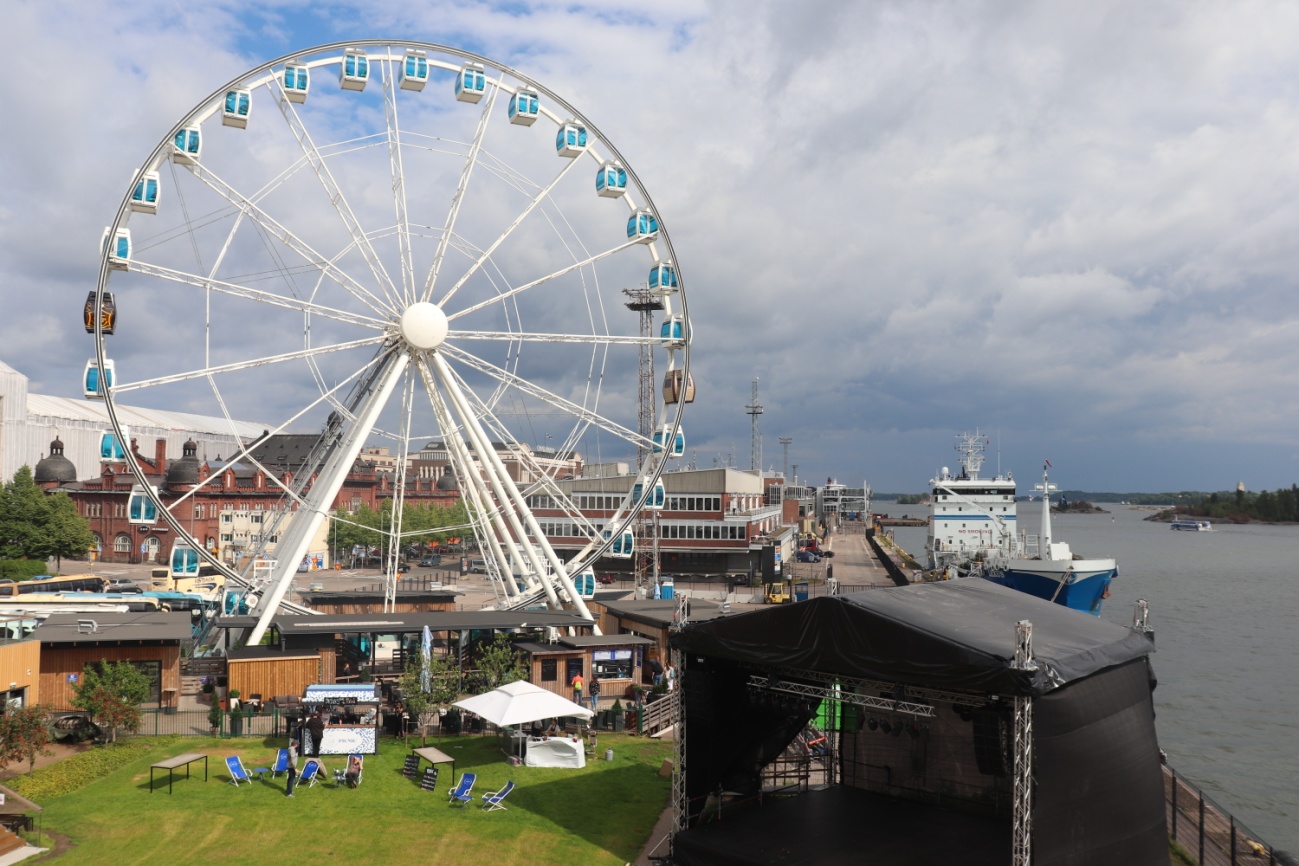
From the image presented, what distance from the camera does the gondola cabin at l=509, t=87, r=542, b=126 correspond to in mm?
33438

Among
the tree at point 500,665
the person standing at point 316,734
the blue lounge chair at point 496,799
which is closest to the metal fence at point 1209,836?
the blue lounge chair at point 496,799

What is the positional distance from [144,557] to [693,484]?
153 ft

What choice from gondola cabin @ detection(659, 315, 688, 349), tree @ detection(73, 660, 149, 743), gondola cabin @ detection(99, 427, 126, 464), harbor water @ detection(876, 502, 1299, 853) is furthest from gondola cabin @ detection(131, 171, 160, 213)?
harbor water @ detection(876, 502, 1299, 853)

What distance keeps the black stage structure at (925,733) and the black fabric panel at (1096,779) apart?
0.03m

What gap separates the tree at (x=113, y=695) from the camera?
22297mm

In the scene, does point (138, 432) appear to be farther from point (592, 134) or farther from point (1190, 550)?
point (1190, 550)

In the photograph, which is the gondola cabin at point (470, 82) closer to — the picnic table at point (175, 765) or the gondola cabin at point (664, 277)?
the gondola cabin at point (664, 277)

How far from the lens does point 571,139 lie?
112 feet

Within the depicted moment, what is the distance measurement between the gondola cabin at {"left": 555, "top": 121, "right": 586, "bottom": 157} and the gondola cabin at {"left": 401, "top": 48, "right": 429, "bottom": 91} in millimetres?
4713

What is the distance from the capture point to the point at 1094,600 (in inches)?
2274

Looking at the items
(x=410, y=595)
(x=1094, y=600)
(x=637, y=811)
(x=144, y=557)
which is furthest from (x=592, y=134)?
(x=144, y=557)

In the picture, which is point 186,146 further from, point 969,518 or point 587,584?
point 969,518

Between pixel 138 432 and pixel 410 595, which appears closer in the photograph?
pixel 410 595

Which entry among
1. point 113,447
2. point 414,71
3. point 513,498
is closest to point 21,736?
point 113,447
